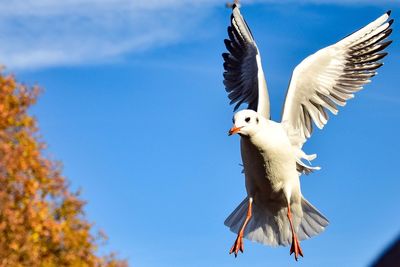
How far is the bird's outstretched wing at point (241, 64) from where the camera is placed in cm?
993

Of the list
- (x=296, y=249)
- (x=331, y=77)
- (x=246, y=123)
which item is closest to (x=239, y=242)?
(x=296, y=249)

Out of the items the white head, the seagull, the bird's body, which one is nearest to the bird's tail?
the seagull

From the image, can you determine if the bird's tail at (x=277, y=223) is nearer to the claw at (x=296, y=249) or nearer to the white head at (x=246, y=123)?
the claw at (x=296, y=249)

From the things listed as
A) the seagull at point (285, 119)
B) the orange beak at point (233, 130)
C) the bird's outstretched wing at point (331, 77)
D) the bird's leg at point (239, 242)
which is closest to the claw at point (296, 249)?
the seagull at point (285, 119)

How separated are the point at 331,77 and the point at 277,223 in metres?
2.23

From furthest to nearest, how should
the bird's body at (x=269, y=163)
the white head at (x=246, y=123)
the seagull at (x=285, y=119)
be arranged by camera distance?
1. the seagull at (x=285, y=119)
2. the bird's body at (x=269, y=163)
3. the white head at (x=246, y=123)

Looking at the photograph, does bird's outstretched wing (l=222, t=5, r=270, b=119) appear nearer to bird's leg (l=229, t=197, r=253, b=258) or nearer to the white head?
bird's leg (l=229, t=197, r=253, b=258)

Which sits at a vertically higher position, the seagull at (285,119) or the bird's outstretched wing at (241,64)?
Answer: the bird's outstretched wing at (241,64)

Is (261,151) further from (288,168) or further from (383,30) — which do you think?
(383,30)

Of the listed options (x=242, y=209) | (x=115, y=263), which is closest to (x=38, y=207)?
(x=115, y=263)

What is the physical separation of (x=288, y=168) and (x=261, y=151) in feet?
2.09

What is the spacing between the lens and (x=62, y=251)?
1082 cm

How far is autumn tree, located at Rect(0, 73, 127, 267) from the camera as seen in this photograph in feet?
33.2

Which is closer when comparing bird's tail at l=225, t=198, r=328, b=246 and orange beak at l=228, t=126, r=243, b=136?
orange beak at l=228, t=126, r=243, b=136
